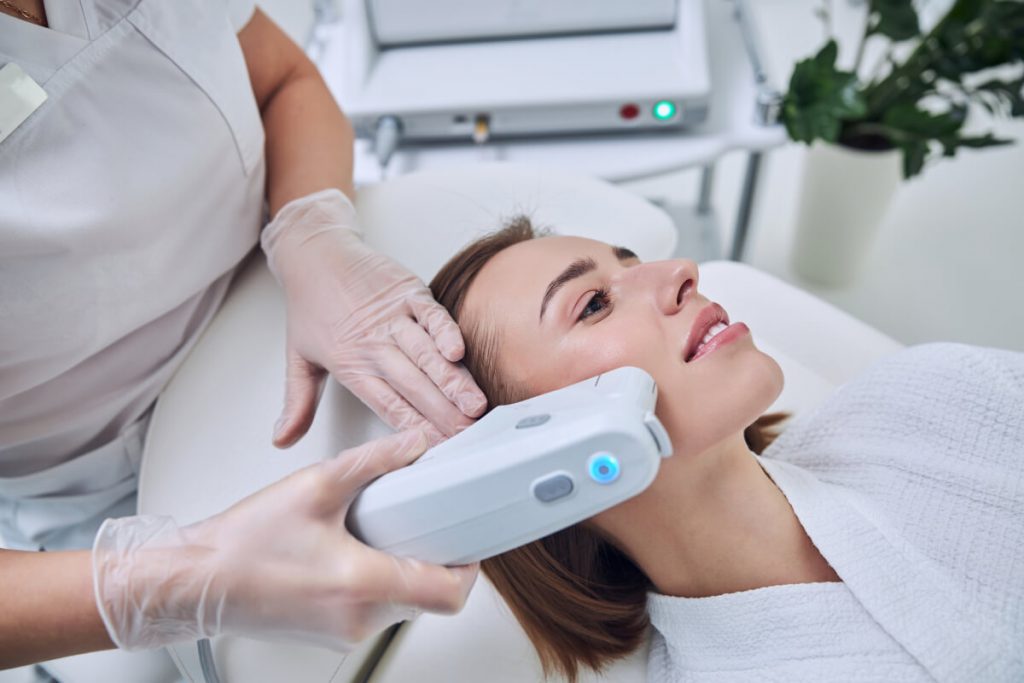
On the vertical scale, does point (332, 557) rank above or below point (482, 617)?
above

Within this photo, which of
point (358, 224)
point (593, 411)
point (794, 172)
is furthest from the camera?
point (794, 172)

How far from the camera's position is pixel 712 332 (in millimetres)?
909

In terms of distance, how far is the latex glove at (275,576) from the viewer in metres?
0.71

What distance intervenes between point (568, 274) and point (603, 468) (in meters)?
0.36

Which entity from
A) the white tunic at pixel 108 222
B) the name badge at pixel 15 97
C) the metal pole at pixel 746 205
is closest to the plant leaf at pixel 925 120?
the metal pole at pixel 746 205

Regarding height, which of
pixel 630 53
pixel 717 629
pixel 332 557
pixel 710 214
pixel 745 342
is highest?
pixel 630 53

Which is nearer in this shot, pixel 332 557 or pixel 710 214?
pixel 332 557

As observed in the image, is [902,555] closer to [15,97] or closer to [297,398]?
[297,398]

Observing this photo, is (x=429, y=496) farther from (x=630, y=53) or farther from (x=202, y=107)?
(x=630, y=53)

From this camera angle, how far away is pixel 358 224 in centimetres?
118

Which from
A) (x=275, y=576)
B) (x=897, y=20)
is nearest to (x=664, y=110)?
(x=897, y=20)

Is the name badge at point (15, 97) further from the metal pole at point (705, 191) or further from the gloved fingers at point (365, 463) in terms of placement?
the metal pole at point (705, 191)

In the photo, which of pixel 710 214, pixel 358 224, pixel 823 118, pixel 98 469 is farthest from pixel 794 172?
pixel 98 469

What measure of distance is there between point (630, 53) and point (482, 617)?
1161mm
